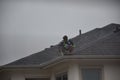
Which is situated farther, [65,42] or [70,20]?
[65,42]

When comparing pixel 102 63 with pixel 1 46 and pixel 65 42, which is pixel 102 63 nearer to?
pixel 65 42

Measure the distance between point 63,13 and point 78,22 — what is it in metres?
0.74

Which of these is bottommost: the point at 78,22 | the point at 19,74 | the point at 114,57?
the point at 19,74

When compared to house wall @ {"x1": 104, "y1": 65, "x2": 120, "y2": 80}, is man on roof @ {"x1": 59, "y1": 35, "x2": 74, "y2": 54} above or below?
above

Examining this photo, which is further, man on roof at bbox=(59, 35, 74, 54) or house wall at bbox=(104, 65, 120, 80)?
house wall at bbox=(104, 65, 120, 80)

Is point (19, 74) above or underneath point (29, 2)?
underneath

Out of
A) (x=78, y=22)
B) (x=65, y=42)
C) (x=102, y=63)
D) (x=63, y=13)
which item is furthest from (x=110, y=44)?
(x=63, y=13)

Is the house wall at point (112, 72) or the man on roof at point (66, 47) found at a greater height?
the man on roof at point (66, 47)

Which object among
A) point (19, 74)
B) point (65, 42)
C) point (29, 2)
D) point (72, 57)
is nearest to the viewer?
point (29, 2)

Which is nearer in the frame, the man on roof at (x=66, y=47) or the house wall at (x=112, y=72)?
the man on roof at (x=66, y=47)

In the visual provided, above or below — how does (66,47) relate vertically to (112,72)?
above

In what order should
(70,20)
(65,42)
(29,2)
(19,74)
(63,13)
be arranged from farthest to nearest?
(19,74)
(65,42)
(70,20)
(63,13)
(29,2)

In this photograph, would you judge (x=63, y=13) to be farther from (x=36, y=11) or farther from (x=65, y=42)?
(x=65, y=42)

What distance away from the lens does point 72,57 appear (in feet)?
30.5
